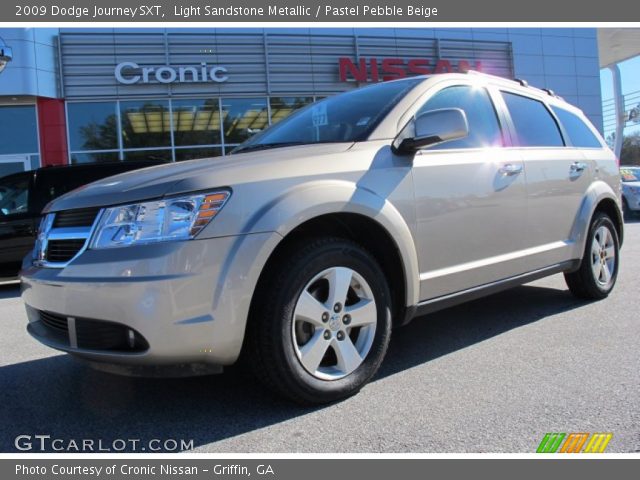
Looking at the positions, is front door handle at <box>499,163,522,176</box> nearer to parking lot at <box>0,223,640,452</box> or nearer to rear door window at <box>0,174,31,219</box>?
parking lot at <box>0,223,640,452</box>

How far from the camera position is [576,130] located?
15.9ft

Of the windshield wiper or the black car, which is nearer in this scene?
the windshield wiper

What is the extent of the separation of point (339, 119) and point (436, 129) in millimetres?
698

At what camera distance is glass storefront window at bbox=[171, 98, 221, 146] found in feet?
52.0

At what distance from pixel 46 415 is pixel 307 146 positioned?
1939mm

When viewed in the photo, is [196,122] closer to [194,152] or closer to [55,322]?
[194,152]

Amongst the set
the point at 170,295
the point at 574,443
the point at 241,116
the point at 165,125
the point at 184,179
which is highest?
the point at 241,116

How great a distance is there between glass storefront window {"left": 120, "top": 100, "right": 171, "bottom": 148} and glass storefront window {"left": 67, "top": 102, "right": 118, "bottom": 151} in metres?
0.30

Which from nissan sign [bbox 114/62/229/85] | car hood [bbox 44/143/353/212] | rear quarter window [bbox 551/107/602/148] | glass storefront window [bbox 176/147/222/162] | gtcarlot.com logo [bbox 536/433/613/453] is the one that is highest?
nissan sign [bbox 114/62/229/85]

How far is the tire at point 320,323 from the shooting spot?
2.51 metres

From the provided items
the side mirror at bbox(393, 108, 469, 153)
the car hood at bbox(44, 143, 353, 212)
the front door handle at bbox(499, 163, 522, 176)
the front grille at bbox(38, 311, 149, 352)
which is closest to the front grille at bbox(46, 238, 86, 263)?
the car hood at bbox(44, 143, 353, 212)

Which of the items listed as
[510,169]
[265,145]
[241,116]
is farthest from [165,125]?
[510,169]

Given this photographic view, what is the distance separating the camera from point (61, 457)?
2.31 meters

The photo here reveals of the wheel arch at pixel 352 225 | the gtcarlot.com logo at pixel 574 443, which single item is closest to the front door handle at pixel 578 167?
the wheel arch at pixel 352 225
